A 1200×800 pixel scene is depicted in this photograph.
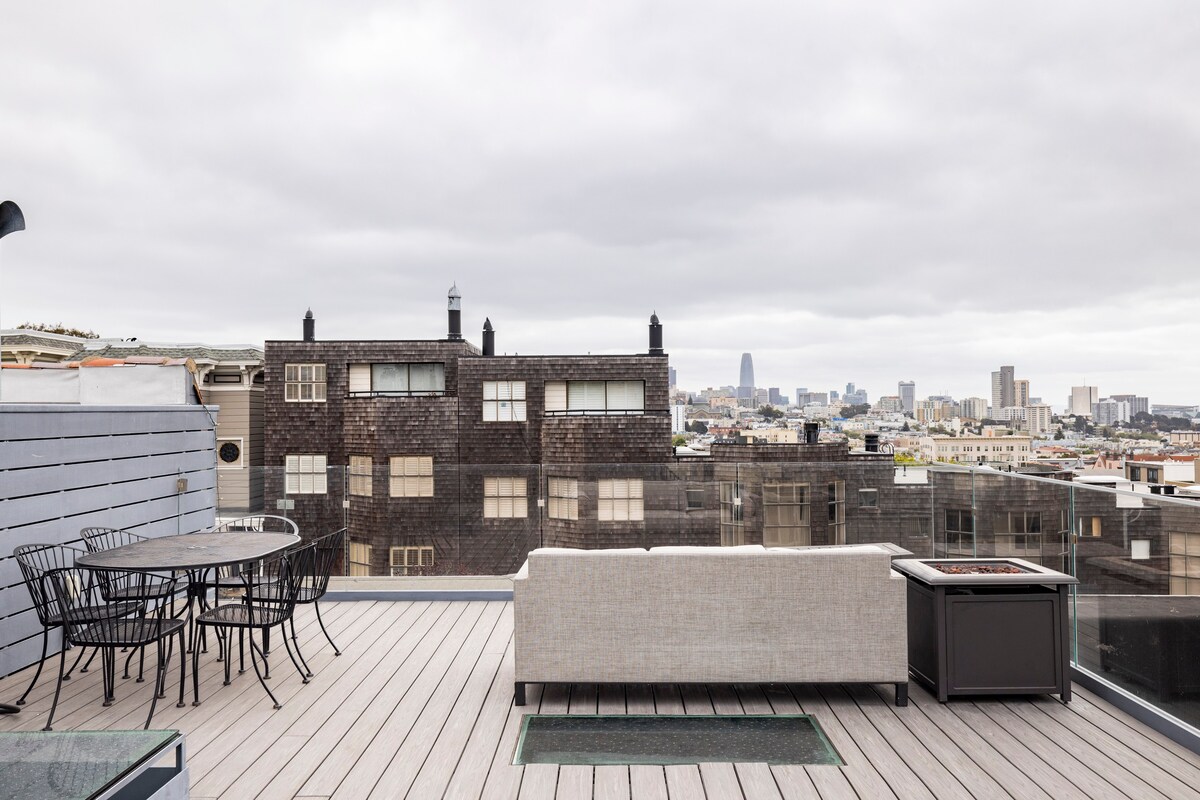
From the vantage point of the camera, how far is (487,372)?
1762 centimetres

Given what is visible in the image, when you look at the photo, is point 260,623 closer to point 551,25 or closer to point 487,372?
point 551,25

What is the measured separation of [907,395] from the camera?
42.2m

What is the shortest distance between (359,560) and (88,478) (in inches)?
77.9

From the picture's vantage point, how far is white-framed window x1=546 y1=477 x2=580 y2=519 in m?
6.27

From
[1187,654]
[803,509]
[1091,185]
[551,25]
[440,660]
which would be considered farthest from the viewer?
[1091,185]

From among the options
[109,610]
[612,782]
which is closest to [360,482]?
[109,610]

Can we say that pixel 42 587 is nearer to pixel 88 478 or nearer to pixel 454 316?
pixel 88 478

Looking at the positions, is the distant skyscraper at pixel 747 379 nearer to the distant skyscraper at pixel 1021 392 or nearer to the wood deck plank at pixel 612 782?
the distant skyscraper at pixel 1021 392

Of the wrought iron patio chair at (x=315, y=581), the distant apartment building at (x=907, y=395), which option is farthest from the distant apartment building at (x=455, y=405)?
the distant apartment building at (x=907, y=395)

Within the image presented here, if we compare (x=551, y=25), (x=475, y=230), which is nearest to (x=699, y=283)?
(x=475, y=230)

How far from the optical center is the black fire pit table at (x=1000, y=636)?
11.2ft

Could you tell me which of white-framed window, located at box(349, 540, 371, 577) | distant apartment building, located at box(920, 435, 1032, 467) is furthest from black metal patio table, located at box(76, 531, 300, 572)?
distant apartment building, located at box(920, 435, 1032, 467)

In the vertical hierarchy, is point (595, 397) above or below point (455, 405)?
above

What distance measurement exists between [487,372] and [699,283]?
3766 cm
